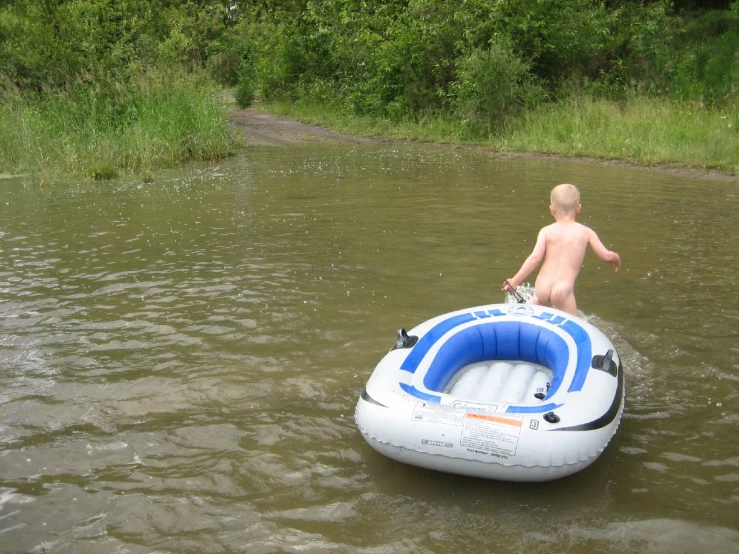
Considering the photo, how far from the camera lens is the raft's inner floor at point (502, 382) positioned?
394cm

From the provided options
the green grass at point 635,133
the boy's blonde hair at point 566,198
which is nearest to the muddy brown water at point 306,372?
the boy's blonde hair at point 566,198

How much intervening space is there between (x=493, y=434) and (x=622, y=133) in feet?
37.1

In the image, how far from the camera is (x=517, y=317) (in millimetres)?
4402

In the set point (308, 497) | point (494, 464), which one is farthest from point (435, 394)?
point (308, 497)

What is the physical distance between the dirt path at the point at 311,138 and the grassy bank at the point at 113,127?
2404 millimetres

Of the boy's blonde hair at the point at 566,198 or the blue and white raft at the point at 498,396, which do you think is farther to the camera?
the boy's blonde hair at the point at 566,198

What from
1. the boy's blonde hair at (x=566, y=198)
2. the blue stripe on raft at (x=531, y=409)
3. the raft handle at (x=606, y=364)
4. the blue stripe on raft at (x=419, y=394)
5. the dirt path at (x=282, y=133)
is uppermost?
the boy's blonde hair at (x=566, y=198)

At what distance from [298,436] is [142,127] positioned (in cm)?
1123

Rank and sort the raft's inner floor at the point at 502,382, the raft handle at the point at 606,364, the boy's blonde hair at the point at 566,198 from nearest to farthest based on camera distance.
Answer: the raft handle at the point at 606,364 → the raft's inner floor at the point at 502,382 → the boy's blonde hair at the point at 566,198

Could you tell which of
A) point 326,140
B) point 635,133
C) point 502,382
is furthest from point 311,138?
point 502,382

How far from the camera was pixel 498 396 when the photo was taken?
3.97m

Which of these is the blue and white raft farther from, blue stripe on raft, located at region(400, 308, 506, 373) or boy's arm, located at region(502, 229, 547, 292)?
boy's arm, located at region(502, 229, 547, 292)

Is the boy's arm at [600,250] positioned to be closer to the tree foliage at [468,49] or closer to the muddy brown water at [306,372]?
the muddy brown water at [306,372]

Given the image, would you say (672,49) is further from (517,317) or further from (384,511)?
(384,511)
